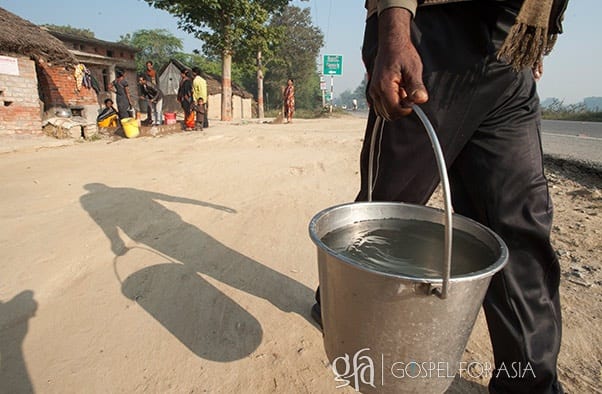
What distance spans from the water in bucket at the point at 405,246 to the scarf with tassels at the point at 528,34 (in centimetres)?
60

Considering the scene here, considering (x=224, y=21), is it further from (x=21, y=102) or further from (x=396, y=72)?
(x=396, y=72)

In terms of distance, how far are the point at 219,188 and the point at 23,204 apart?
5.83 ft

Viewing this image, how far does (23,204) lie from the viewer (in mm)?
3322

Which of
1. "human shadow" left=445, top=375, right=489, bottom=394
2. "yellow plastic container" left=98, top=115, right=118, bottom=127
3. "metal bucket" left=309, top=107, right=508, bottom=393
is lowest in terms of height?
"human shadow" left=445, top=375, right=489, bottom=394

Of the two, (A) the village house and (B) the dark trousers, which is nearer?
(B) the dark trousers

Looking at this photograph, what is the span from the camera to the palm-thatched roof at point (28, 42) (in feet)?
28.6

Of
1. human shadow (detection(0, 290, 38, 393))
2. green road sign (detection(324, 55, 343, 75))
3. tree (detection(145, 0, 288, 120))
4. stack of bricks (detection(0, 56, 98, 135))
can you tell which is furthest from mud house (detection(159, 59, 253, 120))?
human shadow (detection(0, 290, 38, 393))

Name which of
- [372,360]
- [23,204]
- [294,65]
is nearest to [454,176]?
[372,360]

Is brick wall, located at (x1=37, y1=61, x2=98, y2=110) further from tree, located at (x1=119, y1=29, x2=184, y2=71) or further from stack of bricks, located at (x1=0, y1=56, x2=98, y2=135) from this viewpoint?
tree, located at (x1=119, y1=29, x2=184, y2=71)

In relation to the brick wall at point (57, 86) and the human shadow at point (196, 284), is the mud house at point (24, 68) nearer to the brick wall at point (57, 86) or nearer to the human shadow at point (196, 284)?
the brick wall at point (57, 86)

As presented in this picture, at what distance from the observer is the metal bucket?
0.79 m

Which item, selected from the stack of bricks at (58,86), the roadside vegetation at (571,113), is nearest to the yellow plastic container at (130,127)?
the stack of bricks at (58,86)

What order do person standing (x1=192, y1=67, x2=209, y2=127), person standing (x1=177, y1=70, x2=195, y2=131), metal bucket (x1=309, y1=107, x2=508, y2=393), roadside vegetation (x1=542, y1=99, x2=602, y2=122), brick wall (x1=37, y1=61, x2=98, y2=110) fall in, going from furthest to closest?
roadside vegetation (x1=542, y1=99, x2=602, y2=122) < brick wall (x1=37, y1=61, x2=98, y2=110) < person standing (x1=192, y1=67, x2=209, y2=127) < person standing (x1=177, y1=70, x2=195, y2=131) < metal bucket (x1=309, y1=107, x2=508, y2=393)

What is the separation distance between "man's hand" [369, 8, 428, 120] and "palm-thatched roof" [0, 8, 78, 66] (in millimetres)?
10677
